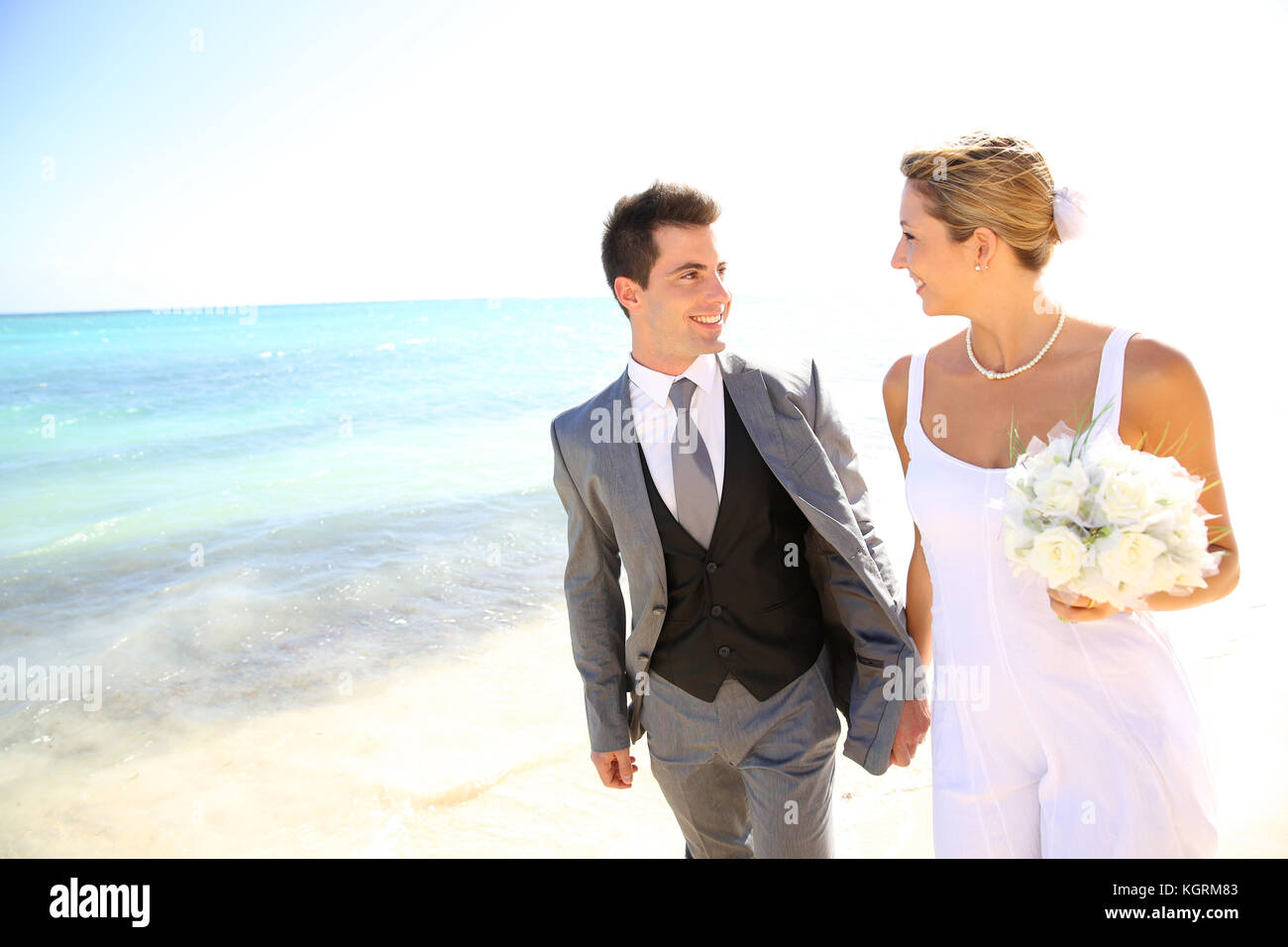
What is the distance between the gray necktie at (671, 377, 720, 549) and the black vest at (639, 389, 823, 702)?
0.11 feet

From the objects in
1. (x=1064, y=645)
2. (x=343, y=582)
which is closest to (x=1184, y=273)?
(x=343, y=582)

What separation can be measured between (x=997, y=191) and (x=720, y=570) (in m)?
1.30

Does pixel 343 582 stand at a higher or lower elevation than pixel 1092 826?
lower

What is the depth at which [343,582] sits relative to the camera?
8.27 meters

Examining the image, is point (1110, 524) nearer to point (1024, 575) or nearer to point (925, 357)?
point (1024, 575)

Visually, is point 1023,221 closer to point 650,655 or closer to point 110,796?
point 650,655

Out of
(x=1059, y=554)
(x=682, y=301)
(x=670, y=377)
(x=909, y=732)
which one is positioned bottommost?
(x=909, y=732)

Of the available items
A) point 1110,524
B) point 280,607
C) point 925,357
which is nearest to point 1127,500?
point 1110,524

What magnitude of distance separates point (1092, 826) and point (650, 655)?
131cm

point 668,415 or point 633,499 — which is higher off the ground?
point 668,415

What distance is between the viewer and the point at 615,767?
9.62 feet

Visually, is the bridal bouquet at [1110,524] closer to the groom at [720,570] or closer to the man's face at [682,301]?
the groom at [720,570]

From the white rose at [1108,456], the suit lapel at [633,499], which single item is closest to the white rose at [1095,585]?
the white rose at [1108,456]

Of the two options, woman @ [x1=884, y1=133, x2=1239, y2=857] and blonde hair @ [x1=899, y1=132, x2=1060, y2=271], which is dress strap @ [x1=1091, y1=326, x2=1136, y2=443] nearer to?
woman @ [x1=884, y1=133, x2=1239, y2=857]
